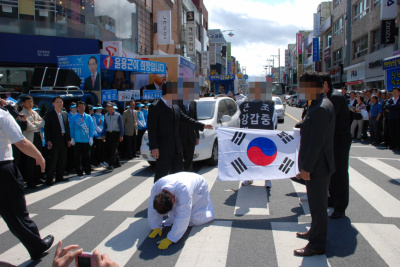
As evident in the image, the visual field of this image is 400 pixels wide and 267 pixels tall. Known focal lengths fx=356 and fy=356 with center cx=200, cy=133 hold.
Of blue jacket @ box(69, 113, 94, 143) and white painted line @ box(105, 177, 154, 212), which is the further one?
blue jacket @ box(69, 113, 94, 143)

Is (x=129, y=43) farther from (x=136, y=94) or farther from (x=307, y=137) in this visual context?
(x=307, y=137)

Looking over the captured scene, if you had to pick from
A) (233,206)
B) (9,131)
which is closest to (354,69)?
(233,206)

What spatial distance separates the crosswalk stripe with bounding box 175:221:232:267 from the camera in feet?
12.8

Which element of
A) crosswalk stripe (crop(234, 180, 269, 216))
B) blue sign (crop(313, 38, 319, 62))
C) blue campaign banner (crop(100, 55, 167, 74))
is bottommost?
crosswalk stripe (crop(234, 180, 269, 216))

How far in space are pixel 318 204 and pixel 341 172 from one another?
4.66 ft

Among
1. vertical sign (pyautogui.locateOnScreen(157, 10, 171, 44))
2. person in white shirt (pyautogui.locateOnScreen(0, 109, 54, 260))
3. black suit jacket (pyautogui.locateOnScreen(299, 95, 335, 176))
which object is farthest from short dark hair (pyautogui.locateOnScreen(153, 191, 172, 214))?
vertical sign (pyautogui.locateOnScreen(157, 10, 171, 44))

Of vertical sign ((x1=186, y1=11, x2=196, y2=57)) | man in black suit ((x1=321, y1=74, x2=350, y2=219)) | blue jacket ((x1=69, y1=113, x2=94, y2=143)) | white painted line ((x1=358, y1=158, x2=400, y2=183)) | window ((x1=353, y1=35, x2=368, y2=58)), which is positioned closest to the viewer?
man in black suit ((x1=321, y1=74, x2=350, y2=219))

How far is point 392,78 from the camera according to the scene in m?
15.7

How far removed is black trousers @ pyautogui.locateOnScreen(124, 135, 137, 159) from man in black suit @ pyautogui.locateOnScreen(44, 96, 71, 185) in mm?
2901

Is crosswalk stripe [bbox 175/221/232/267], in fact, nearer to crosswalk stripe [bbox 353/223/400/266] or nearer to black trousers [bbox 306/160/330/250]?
black trousers [bbox 306/160/330/250]

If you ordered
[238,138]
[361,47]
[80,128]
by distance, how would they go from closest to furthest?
[238,138], [80,128], [361,47]

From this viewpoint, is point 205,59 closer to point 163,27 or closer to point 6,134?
point 163,27

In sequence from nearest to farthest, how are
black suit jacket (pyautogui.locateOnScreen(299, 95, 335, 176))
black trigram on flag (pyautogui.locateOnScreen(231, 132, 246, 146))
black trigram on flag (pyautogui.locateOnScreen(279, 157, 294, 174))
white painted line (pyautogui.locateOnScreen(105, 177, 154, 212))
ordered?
black suit jacket (pyautogui.locateOnScreen(299, 95, 335, 176))
white painted line (pyautogui.locateOnScreen(105, 177, 154, 212))
black trigram on flag (pyautogui.locateOnScreen(279, 157, 294, 174))
black trigram on flag (pyautogui.locateOnScreen(231, 132, 246, 146))

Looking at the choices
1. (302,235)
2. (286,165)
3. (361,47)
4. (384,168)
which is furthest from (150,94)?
(361,47)
